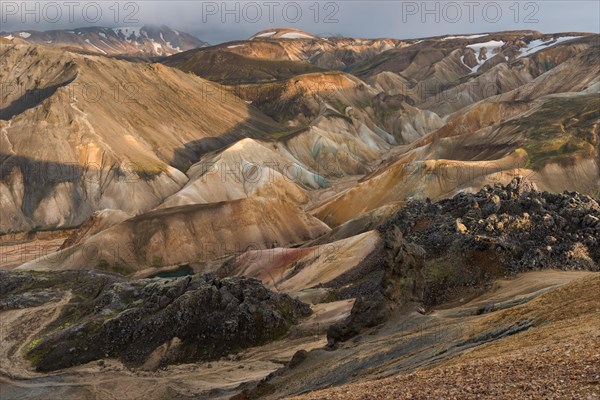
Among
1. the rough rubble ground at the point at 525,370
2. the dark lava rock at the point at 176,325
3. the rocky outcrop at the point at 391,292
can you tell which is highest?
the rough rubble ground at the point at 525,370

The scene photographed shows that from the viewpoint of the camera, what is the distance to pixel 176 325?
42.2 m

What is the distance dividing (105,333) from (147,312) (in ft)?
10.6

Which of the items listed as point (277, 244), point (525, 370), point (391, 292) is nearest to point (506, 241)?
point (391, 292)

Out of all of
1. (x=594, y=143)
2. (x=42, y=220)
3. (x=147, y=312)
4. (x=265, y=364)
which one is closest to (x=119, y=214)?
(x=42, y=220)

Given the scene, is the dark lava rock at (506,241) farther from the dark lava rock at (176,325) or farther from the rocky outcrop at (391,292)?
the dark lava rock at (176,325)

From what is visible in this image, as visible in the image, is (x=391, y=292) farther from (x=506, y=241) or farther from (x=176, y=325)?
(x=176, y=325)

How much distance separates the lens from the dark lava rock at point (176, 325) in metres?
41.0

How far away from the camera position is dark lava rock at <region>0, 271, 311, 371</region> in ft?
135

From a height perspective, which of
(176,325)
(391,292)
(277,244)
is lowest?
(277,244)

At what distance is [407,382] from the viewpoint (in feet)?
56.2

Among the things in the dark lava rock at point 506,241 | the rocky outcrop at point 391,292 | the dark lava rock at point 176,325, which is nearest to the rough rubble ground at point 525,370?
the rocky outcrop at point 391,292

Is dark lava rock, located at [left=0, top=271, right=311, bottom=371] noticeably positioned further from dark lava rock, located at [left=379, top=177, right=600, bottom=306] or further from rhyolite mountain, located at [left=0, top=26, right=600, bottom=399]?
dark lava rock, located at [left=379, top=177, right=600, bottom=306]

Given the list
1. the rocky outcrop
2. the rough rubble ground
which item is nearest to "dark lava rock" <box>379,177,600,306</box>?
the rocky outcrop

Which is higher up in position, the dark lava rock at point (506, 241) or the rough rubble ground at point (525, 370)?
the rough rubble ground at point (525, 370)
